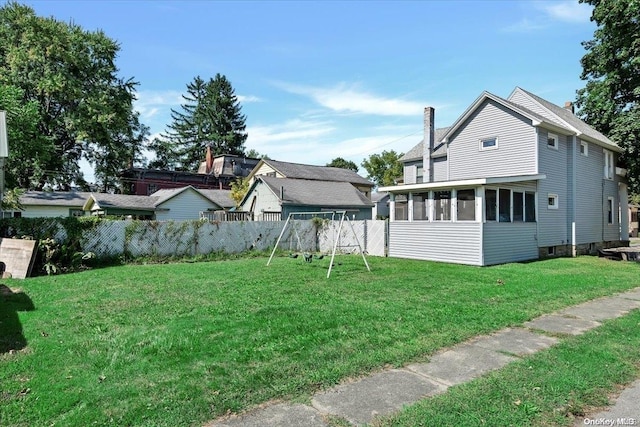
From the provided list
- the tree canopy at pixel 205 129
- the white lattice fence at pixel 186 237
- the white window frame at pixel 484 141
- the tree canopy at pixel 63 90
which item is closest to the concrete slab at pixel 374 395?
the white lattice fence at pixel 186 237

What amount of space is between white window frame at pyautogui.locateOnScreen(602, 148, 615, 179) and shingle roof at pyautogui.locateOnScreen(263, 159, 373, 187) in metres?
18.6

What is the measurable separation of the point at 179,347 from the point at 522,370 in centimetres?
368

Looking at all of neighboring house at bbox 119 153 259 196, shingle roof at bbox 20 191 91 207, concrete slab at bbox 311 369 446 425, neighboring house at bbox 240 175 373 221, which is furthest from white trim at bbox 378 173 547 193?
neighboring house at bbox 119 153 259 196

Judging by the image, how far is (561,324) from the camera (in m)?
5.58

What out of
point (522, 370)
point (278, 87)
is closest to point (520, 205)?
point (522, 370)

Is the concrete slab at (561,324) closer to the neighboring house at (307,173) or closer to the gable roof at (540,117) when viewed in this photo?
the gable roof at (540,117)

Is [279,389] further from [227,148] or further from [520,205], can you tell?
[227,148]

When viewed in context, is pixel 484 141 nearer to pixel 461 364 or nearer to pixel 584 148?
pixel 584 148

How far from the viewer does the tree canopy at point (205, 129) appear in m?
56.6

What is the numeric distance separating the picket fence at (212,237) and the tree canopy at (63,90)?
44.4 ft

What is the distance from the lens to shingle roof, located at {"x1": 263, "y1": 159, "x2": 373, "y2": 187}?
102ft

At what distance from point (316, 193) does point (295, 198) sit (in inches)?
96.7

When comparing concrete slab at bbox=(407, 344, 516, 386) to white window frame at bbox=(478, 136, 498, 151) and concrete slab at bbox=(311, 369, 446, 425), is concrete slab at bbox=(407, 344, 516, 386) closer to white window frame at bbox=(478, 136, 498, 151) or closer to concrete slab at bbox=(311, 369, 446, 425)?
concrete slab at bbox=(311, 369, 446, 425)

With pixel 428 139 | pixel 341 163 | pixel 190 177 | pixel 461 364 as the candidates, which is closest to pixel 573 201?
pixel 428 139
